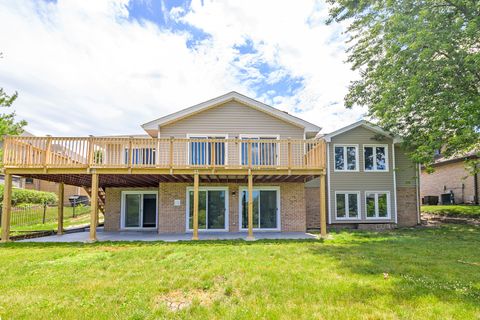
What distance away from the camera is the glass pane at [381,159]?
16.7m

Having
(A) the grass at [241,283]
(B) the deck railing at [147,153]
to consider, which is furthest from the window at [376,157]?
(A) the grass at [241,283]

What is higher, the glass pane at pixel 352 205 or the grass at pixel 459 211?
the glass pane at pixel 352 205

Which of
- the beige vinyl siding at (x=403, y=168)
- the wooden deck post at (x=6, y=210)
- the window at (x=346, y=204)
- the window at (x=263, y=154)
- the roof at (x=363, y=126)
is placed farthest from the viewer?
the beige vinyl siding at (x=403, y=168)

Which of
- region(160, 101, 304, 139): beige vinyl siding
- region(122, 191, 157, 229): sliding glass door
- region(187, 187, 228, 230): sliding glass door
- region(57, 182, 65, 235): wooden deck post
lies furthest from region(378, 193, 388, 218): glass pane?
region(57, 182, 65, 235): wooden deck post

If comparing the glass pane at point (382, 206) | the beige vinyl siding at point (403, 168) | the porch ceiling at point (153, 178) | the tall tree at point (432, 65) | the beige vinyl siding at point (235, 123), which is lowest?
the glass pane at point (382, 206)

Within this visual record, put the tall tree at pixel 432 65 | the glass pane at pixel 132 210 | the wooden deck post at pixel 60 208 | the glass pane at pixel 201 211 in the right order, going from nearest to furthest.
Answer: the tall tree at pixel 432 65 → the wooden deck post at pixel 60 208 → the glass pane at pixel 201 211 → the glass pane at pixel 132 210

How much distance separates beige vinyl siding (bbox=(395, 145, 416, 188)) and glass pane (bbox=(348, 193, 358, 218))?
2.72 m

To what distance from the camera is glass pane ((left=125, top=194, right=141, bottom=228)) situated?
14648 millimetres

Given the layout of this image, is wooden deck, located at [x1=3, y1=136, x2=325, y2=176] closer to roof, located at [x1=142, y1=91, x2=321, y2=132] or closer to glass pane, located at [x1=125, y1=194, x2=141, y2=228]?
roof, located at [x1=142, y1=91, x2=321, y2=132]

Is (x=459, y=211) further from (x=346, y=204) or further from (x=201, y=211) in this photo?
(x=201, y=211)

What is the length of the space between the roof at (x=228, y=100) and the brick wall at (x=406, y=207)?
7133 millimetres

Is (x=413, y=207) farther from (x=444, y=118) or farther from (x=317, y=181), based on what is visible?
(x=444, y=118)

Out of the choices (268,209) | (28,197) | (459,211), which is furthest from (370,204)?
(28,197)

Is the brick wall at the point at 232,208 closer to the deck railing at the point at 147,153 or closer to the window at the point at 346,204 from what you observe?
the deck railing at the point at 147,153
